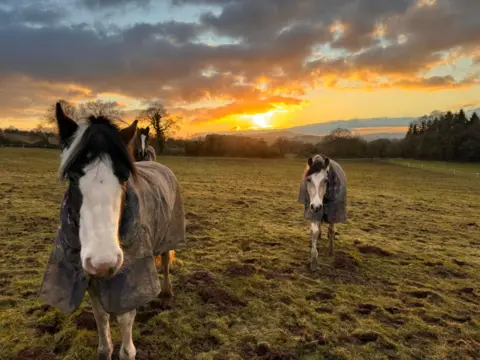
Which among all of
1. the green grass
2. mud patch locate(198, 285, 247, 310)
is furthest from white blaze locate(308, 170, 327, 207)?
the green grass

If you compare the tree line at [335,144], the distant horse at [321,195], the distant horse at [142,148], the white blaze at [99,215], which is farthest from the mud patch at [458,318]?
the tree line at [335,144]

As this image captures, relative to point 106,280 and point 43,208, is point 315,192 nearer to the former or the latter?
point 106,280

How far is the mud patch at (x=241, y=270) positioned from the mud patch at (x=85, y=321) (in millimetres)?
2560

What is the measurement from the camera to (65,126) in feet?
8.27

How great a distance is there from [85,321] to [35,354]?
2.26 ft

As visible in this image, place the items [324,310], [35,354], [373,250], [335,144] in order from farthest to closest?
[335,144]
[373,250]
[324,310]
[35,354]

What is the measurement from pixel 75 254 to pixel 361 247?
22.8 ft

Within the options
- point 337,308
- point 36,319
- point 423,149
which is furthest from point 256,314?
point 423,149

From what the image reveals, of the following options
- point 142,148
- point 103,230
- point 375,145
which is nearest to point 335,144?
point 375,145

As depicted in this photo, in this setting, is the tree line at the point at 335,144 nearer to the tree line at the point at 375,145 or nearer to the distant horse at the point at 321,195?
the tree line at the point at 375,145

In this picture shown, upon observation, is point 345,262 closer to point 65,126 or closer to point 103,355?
point 103,355

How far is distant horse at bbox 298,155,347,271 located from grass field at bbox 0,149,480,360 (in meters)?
0.96

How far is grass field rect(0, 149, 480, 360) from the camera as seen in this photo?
12.3 ft

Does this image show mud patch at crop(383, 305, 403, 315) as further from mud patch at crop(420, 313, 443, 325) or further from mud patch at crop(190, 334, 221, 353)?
mud patch at crop(190, 334, 221, 353)
